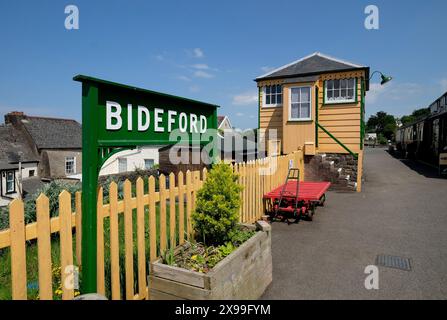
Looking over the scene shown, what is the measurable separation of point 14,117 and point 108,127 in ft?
143

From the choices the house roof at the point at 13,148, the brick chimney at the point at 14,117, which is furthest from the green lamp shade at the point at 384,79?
the brick chimney at the point at 14,117

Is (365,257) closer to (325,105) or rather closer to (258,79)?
(325,105)

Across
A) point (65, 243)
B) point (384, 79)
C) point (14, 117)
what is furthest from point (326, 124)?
point (14, 117)

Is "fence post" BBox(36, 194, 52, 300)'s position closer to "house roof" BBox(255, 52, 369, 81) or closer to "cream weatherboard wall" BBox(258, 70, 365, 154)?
"cream weatherboard wall" BBox(258, 70, 365, 154)

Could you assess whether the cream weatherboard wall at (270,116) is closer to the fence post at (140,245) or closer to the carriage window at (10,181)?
the fence post at (140,245)

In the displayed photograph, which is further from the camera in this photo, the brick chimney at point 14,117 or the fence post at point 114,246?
the brick chimney at point 14,117

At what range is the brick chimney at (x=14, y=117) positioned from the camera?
37719 mm

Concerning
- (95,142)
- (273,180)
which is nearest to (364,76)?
(273,180)

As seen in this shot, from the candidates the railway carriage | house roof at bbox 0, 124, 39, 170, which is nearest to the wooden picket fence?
the railway carriage

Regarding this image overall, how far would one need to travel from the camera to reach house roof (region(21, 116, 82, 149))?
37.6 meters

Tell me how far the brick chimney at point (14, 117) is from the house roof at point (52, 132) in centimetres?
54
